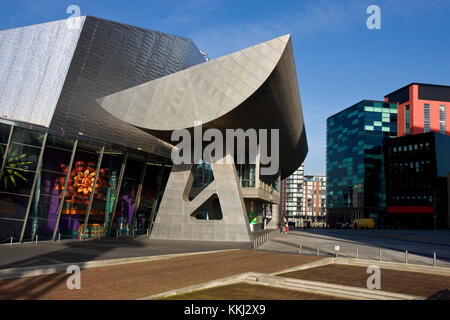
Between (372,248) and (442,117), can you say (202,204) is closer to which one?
(372,248)

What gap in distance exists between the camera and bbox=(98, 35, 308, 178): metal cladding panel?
79.3ft

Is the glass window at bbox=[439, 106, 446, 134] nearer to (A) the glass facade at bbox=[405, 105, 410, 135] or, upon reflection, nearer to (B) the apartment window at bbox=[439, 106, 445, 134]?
(B) the apartment window at bbox=[439, 106, 445, 134]

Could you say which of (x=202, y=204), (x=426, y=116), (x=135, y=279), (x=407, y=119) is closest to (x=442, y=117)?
(x=426, y=116)

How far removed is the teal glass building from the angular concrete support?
87.2 meters

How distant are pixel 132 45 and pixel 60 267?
22.1 meters

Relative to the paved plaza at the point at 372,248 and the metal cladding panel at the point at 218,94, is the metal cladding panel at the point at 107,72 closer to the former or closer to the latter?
the metal cladding panel at the point at 218,94

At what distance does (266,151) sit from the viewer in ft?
142

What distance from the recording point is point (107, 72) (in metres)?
30.5

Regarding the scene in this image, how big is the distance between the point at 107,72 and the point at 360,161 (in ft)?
316

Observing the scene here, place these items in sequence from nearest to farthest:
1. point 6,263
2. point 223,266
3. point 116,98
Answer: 1. point 6,263
2. point 223,266
3. point 116,98

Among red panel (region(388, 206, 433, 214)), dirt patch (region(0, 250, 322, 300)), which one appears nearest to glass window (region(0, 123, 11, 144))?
dirt patch (region(0, 250, 322, 300))
